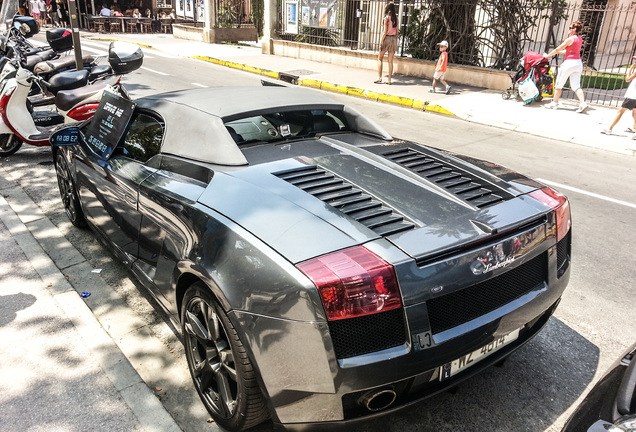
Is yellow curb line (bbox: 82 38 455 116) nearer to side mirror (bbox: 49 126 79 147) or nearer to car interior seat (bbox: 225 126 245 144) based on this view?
side mirror (bbox: 49 126 79 147)

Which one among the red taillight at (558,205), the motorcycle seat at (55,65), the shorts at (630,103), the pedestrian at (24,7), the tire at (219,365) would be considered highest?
the pedestrian at (24,7)

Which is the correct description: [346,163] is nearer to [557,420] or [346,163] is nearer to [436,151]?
[436,151]

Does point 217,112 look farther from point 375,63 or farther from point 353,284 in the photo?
point 375,63

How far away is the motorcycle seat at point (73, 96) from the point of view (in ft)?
23.1

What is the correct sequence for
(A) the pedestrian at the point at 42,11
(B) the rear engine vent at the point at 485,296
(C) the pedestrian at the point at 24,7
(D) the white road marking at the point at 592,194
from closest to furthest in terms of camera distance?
(B) the rear engine vent at the point at 485,296, (D) the white road marking at the point at 592,194, (C) the pedestrian at the point at 24,7, (A) the pedestrian at the point at 42,11

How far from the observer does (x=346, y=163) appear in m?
2.98

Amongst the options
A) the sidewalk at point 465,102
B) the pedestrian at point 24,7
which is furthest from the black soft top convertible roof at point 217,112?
the pedestrian at point 24,7

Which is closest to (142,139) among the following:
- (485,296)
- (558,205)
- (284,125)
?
(284,125)

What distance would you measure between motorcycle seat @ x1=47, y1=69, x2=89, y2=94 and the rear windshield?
18.3 ft

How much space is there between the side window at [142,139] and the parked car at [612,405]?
8.95 feet

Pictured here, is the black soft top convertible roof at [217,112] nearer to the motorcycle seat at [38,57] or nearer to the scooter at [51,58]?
the scooter at [51,58]

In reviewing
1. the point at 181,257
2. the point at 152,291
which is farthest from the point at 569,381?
the point at 152,291

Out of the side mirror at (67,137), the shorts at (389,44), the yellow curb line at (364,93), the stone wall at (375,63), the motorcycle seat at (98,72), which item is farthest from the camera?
the shorts at (389,44)

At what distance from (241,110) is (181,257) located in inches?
43.4
